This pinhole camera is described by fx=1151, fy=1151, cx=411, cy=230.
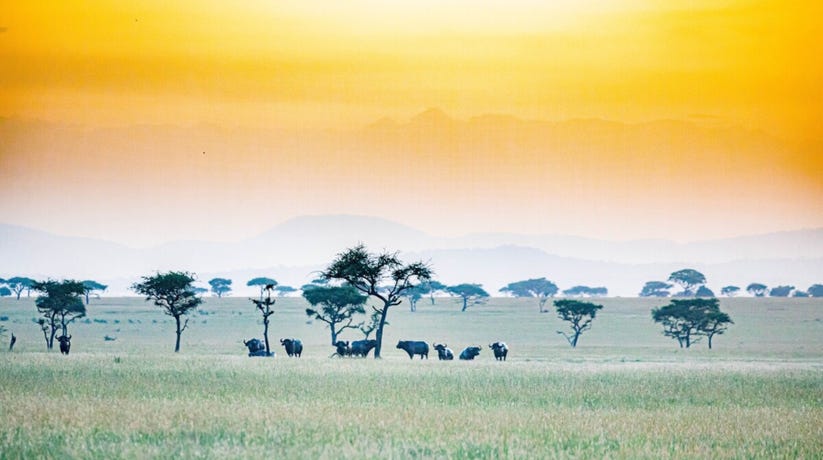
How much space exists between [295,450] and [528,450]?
514 centimetres

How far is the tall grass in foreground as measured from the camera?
2559 cm

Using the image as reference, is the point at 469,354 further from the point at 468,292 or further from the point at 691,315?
the point at 468,292

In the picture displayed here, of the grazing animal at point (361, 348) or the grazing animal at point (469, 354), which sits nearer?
the grazing animal at point (361, 348)

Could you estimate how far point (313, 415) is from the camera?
31344mm

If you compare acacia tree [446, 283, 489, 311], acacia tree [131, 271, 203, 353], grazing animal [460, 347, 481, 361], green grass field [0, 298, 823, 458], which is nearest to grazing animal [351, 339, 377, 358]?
grazing animal [460, 347, 481, 361]

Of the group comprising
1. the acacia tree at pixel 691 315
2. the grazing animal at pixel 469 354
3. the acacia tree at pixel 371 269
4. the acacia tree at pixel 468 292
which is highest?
the acacia tree at pixel 468 292

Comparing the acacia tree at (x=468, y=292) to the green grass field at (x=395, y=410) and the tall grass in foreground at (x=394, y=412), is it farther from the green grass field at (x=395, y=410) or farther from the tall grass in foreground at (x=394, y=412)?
the tall grass in foreground at (x=394, y=412)

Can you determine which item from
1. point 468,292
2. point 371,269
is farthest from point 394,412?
point 468,292

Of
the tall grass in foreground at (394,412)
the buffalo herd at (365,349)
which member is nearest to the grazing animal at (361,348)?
the buffalo herd at (365,349)

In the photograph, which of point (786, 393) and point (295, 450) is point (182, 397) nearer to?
point (295, 450)

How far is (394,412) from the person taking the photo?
32562 millimetres

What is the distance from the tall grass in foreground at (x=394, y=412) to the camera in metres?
25.6

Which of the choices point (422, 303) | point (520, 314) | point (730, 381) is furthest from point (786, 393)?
point (422, 303)

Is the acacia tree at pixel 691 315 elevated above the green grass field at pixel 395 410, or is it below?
above
